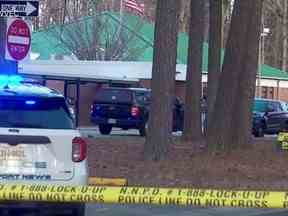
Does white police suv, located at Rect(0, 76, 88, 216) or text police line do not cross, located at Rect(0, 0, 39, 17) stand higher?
text police line do not cross, located at Rect(0, 0, 39, 17)

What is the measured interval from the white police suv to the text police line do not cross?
12.3ft

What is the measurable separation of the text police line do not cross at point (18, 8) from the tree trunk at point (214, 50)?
38.3 ft

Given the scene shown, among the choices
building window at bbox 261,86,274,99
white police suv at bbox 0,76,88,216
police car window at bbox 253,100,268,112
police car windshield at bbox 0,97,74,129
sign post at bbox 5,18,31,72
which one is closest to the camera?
white police suv at bbox 0,76,88,216

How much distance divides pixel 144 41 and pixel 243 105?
3482 centimetres

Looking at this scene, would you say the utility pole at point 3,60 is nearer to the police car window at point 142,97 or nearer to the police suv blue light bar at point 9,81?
the police suv blue light bar at point 9,81

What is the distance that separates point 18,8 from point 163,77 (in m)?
4.42

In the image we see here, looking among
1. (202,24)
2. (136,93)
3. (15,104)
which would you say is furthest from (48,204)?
(136,93)

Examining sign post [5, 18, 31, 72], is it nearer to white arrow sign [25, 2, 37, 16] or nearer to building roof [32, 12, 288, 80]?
white arrow sign [25, 2, 37, 16]

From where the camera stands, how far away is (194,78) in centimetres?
2328

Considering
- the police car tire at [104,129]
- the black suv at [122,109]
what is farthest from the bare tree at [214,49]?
the police car tire at [104,129]

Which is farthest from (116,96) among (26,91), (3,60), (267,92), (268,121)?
(267,92)

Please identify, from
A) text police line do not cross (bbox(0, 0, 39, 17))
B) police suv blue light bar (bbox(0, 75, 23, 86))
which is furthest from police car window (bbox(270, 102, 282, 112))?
police suv blue light bar (bbox(0, 75, 23, 86))

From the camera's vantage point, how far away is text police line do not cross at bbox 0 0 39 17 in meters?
12.8

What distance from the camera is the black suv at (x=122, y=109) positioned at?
29.2 metres
